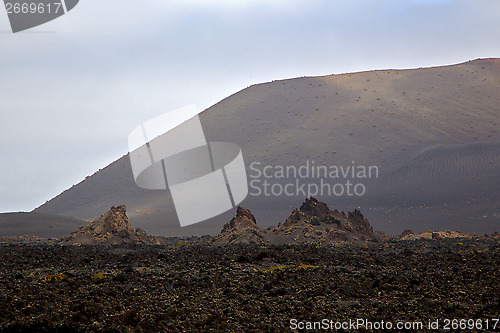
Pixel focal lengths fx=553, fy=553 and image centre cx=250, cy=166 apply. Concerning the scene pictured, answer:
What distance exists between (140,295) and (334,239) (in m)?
15.9

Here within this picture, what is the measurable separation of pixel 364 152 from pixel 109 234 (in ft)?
142

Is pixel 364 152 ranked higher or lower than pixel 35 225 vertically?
higher

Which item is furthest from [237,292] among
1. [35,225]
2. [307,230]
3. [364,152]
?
[364,152]

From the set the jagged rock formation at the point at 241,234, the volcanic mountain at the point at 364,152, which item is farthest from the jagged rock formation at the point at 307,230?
the volcanic mountain at the point at 364,152

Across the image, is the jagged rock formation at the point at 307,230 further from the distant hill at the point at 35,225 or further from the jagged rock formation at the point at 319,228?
the distant hill at the point at 35,225

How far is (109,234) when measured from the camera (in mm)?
28500

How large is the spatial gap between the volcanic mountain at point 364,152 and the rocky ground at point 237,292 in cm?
3058

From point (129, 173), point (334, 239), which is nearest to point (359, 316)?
point (334, 239)

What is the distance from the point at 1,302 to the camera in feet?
30.8

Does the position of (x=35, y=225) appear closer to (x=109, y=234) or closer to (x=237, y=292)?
(x=109, y=234)

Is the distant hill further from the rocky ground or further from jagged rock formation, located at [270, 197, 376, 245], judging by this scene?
the rocky ground

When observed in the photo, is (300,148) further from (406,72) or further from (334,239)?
(334,239)

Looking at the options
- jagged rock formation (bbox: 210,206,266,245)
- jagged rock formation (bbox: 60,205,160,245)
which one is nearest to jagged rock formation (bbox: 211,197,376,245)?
jagged rock formation (bbox: 210,206,266,245)

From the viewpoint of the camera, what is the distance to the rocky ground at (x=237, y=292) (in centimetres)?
879
